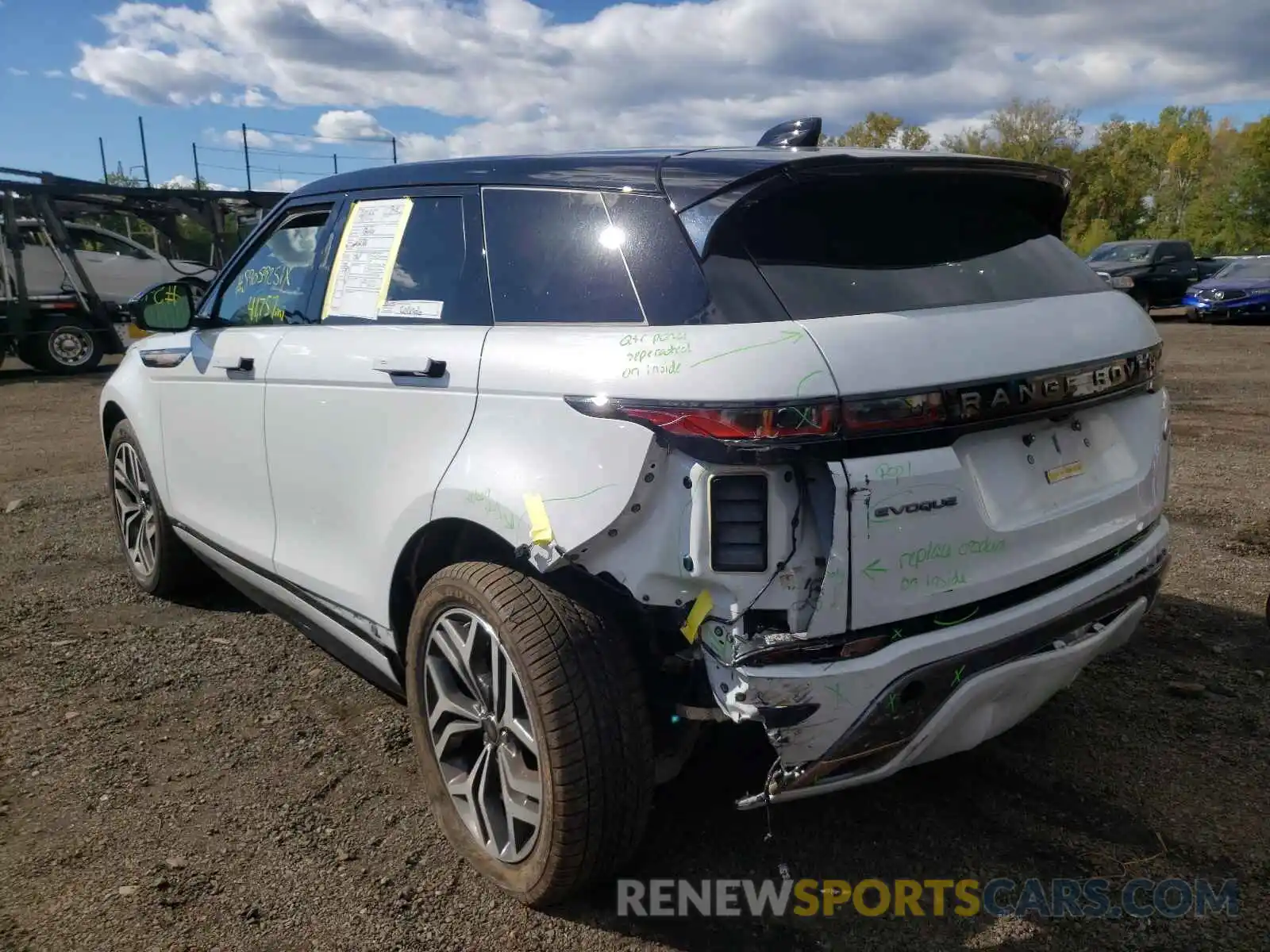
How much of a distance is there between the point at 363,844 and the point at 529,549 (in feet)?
3.64

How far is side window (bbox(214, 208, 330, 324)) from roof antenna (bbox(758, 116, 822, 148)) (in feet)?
4.94

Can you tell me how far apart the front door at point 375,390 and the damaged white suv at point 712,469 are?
0.04ft

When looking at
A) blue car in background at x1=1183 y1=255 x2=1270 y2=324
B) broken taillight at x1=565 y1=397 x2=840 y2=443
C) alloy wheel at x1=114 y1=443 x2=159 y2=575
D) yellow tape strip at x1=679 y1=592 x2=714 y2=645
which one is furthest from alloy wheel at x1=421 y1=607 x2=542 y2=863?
blue car in background at x1=1183 y1=255 x2=1270 y2=324

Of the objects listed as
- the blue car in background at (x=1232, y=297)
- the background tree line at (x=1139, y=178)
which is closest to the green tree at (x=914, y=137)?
the background tree line at (x=1139, y=178)

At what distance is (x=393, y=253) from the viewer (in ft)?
9.96

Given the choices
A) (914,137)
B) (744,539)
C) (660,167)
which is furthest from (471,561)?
(914,137)

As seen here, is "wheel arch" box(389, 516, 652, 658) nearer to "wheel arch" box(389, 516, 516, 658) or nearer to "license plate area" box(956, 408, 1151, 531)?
"wheel arch" box(389, 516, 516, 658)

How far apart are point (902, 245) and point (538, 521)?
1.12 m

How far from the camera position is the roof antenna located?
3.07 m

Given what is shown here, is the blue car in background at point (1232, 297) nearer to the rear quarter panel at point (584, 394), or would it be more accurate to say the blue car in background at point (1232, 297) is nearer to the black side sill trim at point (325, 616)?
the black side sill trim at point (325, 616)

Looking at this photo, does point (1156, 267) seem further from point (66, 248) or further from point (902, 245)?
point (902, 245)

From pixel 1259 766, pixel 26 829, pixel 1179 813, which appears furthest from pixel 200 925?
pixel 1259 766

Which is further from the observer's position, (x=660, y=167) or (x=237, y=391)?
(x=237, y=391)

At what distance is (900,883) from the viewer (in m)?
2.52
